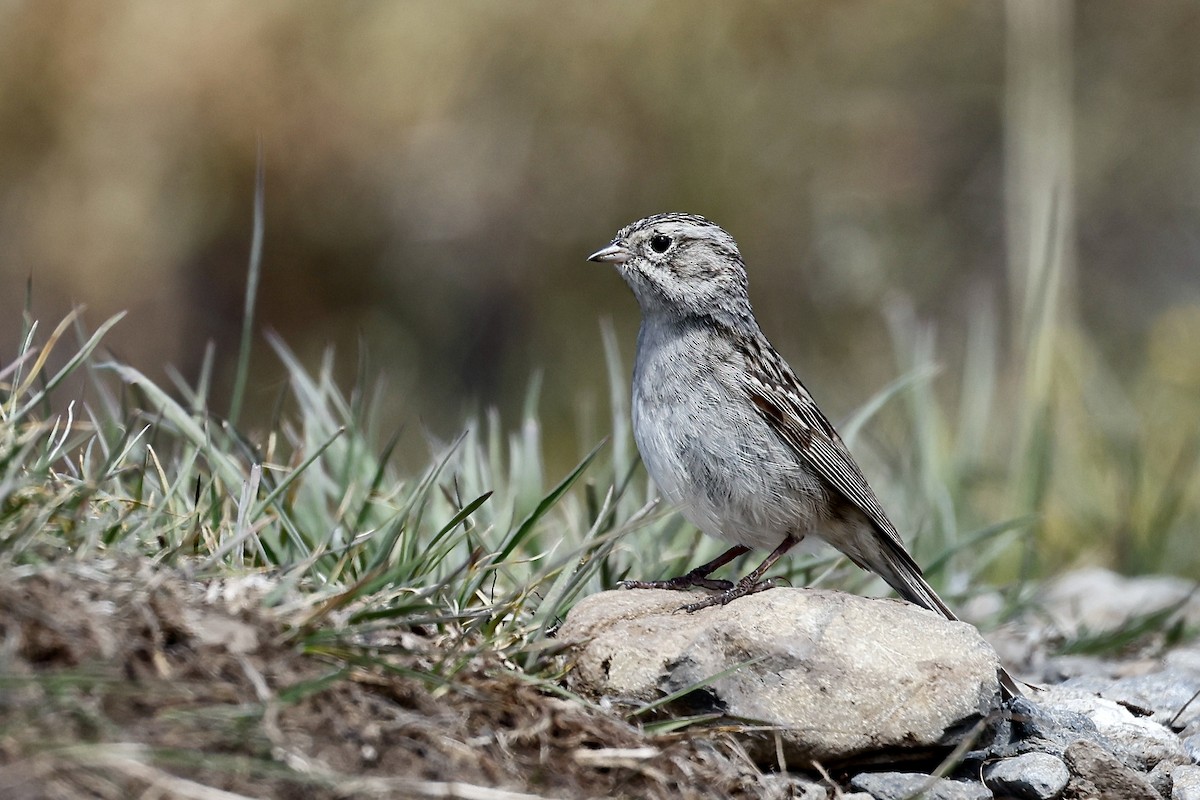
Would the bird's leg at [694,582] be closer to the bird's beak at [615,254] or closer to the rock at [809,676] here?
the rock at [809,676]

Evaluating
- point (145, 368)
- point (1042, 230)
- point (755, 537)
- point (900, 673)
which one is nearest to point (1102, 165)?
point (1042, 230)

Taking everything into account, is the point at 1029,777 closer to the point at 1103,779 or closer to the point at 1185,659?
the point at 1103,779

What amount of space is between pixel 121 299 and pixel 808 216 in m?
5.52

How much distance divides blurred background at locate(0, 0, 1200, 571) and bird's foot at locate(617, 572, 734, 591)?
A: 176 inches

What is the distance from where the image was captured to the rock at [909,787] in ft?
12.0

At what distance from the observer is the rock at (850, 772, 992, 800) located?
3650 millimetres

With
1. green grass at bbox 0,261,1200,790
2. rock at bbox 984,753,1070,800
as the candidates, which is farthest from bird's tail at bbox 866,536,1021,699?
rock at bbox 984,753,1070,800

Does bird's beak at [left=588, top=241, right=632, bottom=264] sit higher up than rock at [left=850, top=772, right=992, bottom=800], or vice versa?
bird's beak at [left=588, top=241, right=632, bottom=264]

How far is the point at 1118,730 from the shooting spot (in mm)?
4207

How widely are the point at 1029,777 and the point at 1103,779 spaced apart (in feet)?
0.66

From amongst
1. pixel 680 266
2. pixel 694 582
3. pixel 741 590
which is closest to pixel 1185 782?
pixel 741 590

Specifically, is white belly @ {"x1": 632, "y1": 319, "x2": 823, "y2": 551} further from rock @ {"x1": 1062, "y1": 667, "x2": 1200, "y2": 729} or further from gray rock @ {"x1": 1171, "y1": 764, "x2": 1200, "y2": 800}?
gray rock @ {"x1": 1171, "y1": 764, "x2": 1200, "y2": 800}

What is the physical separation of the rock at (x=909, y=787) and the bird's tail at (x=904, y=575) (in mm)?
1092

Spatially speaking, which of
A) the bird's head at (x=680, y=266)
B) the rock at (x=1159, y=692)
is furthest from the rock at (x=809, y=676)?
the bird's head at (x=680, y=266)
